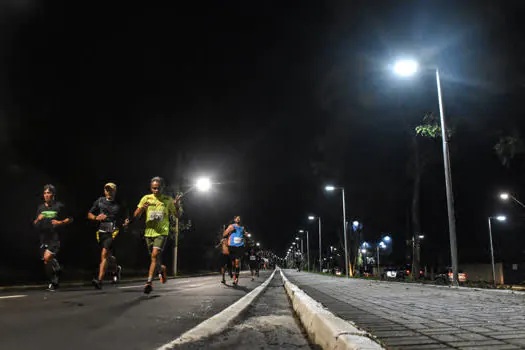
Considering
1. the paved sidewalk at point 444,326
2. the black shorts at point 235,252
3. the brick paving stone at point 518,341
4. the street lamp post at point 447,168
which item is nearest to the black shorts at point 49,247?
the black shorts at point 235,252

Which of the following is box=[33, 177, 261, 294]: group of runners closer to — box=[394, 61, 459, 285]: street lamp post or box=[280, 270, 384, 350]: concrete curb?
box=[280, 270, 384, 350]: concrete curb

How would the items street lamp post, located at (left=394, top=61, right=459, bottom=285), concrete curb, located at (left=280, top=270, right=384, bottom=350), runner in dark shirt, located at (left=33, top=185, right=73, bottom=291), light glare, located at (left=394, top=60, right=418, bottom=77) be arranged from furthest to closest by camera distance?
light glare, located at (left=394, top=60, right=418, bottom=77), street lamp post, located at (left=394, top=61, right=459, bottom=285), runner in dark shirt, located at (left=33, top=185, right=73, bottom=291), concrete curb, located at (left=280, top=270, right=384, bottom=350)

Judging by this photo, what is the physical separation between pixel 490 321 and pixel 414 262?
25.5 m

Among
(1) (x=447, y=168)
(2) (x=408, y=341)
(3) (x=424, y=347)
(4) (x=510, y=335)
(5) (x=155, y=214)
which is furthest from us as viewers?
(1) (x=447, y=168)

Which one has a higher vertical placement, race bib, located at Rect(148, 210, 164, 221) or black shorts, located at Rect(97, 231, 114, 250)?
race bib, located at Rect(148, 210, 164, 221)

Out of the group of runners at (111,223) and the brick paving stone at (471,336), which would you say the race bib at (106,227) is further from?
the brick paving stone at (471,336)

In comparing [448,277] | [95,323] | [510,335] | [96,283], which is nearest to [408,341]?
[510,335]

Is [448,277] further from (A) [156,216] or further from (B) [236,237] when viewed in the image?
(A) [156,216]

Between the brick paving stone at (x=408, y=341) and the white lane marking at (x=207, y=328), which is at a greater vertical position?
the brick paving stone at (x=408, y=341)

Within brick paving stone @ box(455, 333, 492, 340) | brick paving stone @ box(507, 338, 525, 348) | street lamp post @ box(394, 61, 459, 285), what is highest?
street lamp post @ box(394, 61, 459, 285)

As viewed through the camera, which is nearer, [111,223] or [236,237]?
[111,223]

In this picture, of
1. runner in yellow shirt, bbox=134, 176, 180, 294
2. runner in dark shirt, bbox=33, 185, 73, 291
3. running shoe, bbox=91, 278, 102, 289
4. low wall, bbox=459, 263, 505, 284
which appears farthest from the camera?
low wall, bbox=459, 263, 505, 284

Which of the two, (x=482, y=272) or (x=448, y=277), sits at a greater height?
(x=448, y=277)

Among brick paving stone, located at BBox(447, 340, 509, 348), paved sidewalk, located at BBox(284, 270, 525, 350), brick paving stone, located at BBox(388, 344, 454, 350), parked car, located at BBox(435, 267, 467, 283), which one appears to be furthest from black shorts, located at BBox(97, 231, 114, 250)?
parked car, located at BBox(435, 267, 467, 283)
